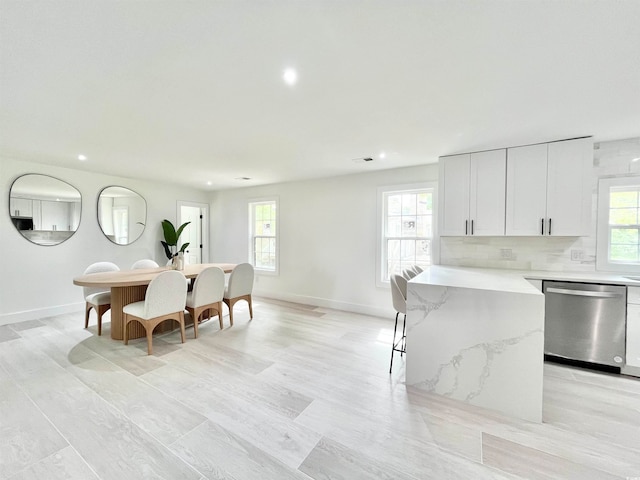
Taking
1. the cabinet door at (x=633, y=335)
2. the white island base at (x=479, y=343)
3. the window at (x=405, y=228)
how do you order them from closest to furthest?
the white island base at (x=479, y=343), the cabinet door at (x=633, y=335), the window at (x=405, y=228)

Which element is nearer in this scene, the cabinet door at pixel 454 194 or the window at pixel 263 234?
the cabinet door at pixel 454 194

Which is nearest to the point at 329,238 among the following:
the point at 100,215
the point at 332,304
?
the point at 332,304

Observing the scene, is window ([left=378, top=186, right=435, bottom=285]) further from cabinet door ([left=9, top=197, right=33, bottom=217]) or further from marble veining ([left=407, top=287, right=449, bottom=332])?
cabinet door ([left=9, top=197, right=33, bottom=217])

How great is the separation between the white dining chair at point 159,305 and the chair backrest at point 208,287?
205 mm

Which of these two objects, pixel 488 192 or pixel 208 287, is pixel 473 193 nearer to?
pixel 488 192

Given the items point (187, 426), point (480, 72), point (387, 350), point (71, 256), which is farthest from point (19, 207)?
point (480, 72)

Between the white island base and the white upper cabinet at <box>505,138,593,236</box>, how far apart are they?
1.09 metres

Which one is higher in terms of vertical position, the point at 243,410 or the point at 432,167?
the point at 432,167

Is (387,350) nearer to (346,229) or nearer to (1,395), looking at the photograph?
(346,229)

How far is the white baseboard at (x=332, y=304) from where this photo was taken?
14.1 feet

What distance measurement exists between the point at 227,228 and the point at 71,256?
2710 mm

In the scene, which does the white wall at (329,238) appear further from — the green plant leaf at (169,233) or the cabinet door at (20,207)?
the cabinet door at (20,207)

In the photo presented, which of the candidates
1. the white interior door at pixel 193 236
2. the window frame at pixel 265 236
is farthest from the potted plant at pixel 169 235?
the window frame at pixel 265 236

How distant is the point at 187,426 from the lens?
5.99 feet
